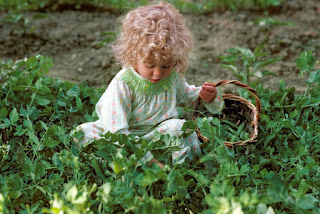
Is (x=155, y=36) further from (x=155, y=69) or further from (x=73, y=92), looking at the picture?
(x=73, y=92)

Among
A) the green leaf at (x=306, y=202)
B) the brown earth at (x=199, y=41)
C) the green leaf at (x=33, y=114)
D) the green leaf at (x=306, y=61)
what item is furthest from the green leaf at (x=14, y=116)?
the green leaf at (x=306, y=61)

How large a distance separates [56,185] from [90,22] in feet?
8.71

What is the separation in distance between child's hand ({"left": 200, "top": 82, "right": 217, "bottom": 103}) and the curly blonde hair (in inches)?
10.5

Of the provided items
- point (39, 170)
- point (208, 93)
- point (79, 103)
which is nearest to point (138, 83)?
point (208, 93)

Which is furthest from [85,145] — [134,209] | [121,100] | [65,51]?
[65,51]

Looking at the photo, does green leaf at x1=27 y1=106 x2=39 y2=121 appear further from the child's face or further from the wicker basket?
the wicker basket

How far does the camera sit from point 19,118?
2525 millimetres

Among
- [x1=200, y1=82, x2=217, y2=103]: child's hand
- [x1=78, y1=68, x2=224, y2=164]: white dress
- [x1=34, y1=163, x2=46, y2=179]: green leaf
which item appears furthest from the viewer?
[x1=200, y1=82, x2=217, y2=103]: child's hand

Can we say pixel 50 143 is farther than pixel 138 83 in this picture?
No

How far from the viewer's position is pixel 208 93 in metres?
2.44

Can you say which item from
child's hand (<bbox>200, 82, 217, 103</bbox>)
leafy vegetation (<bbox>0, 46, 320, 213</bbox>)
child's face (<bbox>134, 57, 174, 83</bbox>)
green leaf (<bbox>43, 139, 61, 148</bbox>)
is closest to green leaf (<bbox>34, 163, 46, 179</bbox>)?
leafy vegetation (<bbox>0, 46, 320, 213</bbox>)

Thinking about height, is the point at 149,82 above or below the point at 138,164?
above

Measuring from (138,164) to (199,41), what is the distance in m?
2.25

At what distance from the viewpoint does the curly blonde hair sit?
2.03m
